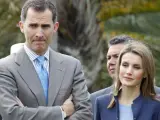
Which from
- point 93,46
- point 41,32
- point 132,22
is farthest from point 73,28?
point 41,32

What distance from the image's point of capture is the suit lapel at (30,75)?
6.29 meters

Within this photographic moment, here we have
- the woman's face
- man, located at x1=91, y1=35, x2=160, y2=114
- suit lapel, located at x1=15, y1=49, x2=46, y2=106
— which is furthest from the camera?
man, located at x1=91, y1=35, x2=160, y2=114

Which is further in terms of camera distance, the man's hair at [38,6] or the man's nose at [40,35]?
the man's hair at [38,6]

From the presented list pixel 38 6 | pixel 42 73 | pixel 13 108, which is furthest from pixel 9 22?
pixel 13 108

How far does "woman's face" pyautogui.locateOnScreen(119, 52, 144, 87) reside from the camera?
6156mm

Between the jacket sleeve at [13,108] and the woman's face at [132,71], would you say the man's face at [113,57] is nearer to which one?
the woman's face at [132,71]

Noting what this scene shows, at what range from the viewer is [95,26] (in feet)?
50.8

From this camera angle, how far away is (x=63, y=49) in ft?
49.6

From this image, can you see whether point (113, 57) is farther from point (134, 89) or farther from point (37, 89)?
point (37, 89)

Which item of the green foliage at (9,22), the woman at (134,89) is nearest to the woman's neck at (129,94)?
the woman at (134,89)

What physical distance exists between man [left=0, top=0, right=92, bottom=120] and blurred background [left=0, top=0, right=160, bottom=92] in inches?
254

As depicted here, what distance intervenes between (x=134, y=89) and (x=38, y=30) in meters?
0.98

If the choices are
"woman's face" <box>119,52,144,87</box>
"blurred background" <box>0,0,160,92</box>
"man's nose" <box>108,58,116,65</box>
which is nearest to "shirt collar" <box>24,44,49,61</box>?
"woman's face" <box>119,52,144,87</box>

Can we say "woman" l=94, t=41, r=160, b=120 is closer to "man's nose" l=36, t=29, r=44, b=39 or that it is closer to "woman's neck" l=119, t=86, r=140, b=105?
"woman's neck" l=119, t=86, r=140, b=105
